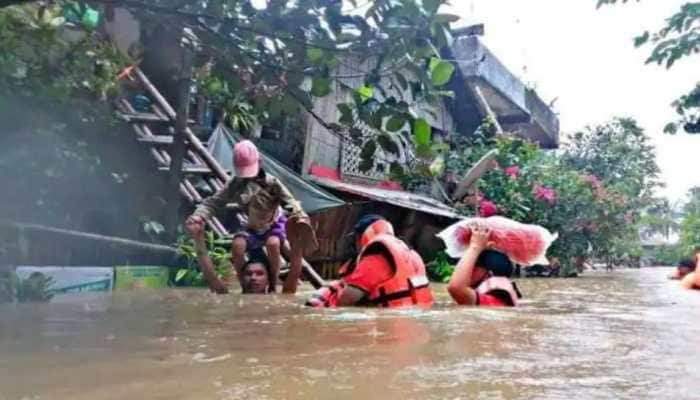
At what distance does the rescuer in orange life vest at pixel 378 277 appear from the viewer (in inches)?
170

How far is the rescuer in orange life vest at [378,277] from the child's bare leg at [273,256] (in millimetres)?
1254

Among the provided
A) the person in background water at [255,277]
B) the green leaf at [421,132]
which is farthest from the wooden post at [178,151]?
the green leaf at [421,132]

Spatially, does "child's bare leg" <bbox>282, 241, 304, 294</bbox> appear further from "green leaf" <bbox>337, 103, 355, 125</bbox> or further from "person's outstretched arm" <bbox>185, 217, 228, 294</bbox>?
"green leaf" <bbox>337, 103, 355, 125</bbox>

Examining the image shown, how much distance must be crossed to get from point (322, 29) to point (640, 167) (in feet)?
81.9

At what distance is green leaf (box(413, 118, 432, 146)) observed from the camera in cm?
331

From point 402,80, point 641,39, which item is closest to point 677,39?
point 641,39

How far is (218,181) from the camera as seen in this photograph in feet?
25.4

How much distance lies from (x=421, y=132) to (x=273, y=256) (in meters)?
2.78

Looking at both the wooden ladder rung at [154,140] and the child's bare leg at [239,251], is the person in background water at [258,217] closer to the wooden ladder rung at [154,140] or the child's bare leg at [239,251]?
the child's bare leg at [239,251]

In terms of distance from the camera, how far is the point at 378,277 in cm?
444

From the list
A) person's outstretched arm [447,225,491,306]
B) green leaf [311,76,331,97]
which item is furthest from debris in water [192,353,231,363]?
person's outstretched arm [447,225,491,306]

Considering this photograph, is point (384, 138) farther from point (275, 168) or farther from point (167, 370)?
point (275, 168)

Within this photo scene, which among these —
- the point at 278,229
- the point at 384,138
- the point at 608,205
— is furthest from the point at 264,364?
the point at 608,205

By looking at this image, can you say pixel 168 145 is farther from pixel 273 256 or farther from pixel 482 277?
pixel 482 277
